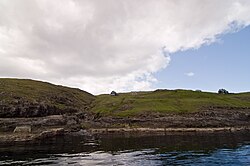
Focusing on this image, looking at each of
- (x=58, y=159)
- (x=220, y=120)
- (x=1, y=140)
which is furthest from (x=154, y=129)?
(x=58, y=159)

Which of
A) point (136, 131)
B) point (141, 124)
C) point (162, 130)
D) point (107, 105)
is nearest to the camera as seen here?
point (162, 130)

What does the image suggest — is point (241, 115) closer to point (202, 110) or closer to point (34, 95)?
point (202, 110)

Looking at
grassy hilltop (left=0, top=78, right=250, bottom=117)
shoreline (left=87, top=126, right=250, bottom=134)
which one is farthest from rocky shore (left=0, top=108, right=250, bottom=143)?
grassy hilltop (left=0, top=78, right=250, bottom=117)

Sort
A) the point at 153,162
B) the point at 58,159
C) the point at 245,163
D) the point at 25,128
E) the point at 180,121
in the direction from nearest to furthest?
the point at 245,163
the point at 153,162
the point at 58,159
the point at 25,128
the point at 180,121

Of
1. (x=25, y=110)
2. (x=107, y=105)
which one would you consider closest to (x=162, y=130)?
(x=25, y=110)

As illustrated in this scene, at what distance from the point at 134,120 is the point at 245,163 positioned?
3836 inches

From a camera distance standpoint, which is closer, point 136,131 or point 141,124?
point 136,131

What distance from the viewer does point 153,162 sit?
4634 centimetres

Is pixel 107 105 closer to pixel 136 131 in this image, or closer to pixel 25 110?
pixel 25 110

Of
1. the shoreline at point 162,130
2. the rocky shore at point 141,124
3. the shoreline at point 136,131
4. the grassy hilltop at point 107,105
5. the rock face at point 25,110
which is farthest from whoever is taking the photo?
the grassy hilltop at point 107,105

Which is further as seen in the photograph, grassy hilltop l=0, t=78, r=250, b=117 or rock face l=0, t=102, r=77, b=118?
grassy hilltop l=0, t=78, r=250, b=117

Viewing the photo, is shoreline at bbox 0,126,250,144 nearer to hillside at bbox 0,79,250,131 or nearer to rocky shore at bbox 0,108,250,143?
rocky shore at bbox 0,108,250,143

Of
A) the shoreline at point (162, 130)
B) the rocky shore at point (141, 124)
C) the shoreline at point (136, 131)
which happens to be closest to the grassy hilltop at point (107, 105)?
the rocky shore at point (141, 124)

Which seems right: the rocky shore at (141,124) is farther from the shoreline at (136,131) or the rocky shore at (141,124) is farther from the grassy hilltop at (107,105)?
the grassy hilltop at (107,105)
